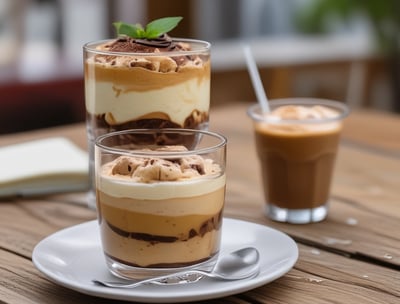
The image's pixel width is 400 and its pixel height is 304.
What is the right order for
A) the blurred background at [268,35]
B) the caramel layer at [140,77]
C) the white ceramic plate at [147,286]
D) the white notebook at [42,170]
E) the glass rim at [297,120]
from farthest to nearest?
the blurred background at [268,35] < the white notebook at [42,170] < the glass rim at [297,120] < the caramel layer at [140,77] < the white ceramic plate at [147,286]

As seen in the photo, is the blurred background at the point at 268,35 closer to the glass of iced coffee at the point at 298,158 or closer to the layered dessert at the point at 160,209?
the glass of iced coffee at the point at 298,158

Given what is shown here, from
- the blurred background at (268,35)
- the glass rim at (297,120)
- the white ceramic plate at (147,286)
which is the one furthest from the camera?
the blurred background at (268,35)

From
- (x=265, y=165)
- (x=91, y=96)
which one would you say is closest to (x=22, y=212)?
(x=91, y=96)

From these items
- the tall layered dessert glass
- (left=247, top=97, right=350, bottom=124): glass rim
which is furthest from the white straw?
the tall layered dessert glass

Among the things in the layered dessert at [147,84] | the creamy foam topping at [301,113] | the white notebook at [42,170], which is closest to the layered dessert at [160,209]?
the layered dessert at [147,84]

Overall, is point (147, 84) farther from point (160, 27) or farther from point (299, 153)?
point (299, 153)

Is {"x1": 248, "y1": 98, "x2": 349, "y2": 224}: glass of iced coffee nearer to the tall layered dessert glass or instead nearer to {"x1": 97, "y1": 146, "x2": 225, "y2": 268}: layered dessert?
the tall layered dessert glass

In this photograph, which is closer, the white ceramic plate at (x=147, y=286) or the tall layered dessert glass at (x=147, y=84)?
the white ceramic plate at (x=147, y=286)

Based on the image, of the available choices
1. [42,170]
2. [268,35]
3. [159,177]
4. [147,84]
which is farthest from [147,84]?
[268,35]
